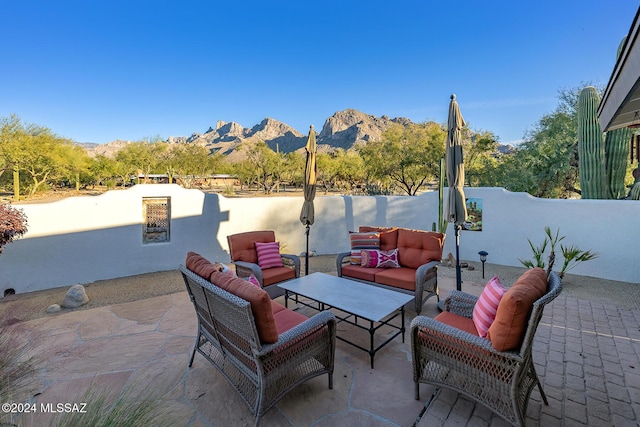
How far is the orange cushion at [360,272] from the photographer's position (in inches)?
172

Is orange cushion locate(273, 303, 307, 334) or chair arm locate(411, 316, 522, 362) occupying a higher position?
chair arm locate(411, 316, 522, 362)

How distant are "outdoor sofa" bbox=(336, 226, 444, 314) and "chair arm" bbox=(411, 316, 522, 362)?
1654 mm

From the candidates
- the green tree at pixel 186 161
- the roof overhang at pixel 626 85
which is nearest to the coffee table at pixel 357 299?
the roof overhang at pixel 626 85

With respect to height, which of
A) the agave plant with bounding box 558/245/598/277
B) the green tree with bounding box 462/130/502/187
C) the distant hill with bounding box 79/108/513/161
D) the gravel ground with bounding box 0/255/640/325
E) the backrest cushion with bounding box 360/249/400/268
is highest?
the distant hill with bounding box 79/108/513/161

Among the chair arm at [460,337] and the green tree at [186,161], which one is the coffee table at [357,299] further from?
the green tree at [186,161]

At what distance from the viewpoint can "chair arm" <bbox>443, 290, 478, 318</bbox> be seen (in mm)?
2916

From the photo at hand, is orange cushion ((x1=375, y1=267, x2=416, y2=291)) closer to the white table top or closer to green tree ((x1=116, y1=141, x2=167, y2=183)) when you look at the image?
the white table top

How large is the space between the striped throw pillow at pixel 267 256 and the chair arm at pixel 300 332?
237 centimetres

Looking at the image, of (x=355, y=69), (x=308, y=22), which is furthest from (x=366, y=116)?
(x=308, y=22)

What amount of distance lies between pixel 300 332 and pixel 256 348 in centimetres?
40

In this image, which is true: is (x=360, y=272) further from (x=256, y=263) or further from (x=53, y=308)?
(x=53, y=308)

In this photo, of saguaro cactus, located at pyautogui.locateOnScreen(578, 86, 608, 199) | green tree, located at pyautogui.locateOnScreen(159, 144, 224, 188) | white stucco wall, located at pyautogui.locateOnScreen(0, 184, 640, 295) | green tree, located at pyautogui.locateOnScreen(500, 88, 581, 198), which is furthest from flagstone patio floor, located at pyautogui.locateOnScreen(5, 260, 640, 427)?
green tree, located at pyautogui.locateOnScreen(159, 144, 224, 188)

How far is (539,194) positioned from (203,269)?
519 inches

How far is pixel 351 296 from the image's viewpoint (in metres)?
3.40
